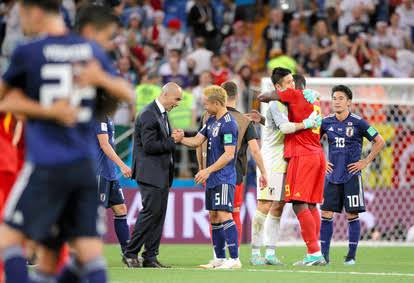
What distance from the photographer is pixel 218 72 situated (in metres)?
20.6

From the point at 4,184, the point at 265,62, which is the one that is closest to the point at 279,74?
the point at 4,184

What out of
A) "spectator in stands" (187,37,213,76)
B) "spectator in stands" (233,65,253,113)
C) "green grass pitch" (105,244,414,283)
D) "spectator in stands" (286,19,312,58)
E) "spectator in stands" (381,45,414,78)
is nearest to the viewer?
"green grass pitch" (105,244,414,283)

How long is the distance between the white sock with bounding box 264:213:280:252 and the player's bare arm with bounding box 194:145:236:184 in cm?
178

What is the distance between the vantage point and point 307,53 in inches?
859

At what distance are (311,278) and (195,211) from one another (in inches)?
263

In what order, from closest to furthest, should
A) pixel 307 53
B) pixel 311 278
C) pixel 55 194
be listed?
1. pixel 55 194
2. pixel 311 278
3. pixel 307 53

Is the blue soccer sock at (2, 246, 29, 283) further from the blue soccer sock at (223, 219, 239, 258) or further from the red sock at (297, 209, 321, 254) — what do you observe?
the red sock at (297, 209, 321, 254)

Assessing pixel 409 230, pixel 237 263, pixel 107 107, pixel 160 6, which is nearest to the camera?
pixel 107 107

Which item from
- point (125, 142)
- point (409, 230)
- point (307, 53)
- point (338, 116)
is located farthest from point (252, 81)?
point (338, 116)

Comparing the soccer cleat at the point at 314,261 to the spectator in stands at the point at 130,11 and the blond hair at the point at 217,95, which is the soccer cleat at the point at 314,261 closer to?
the blond hair at the point at 217,95

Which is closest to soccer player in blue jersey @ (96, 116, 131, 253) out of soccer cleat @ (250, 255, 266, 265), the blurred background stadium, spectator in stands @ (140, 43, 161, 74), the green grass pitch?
the green grass pitch

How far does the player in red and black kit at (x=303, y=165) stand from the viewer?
497 inches

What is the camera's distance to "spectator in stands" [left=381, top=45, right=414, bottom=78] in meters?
21.3

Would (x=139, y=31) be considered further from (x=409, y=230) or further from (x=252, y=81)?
(x=409, y=230)
